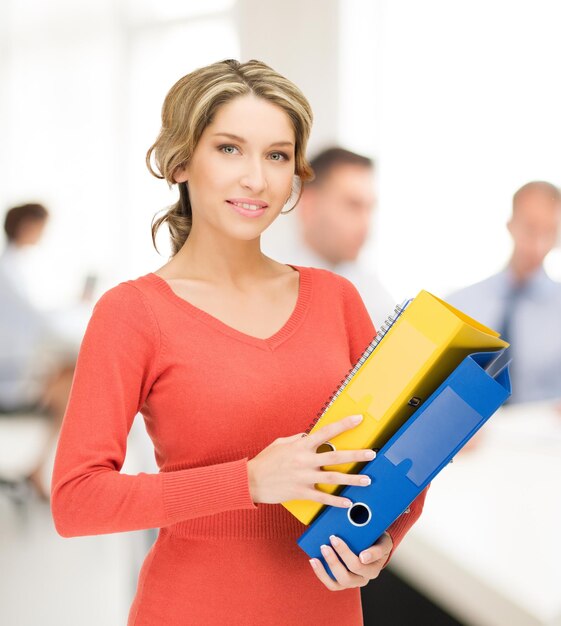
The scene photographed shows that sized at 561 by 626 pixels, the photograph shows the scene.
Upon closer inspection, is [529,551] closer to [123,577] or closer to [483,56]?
[123,577]

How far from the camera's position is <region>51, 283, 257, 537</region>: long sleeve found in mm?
875

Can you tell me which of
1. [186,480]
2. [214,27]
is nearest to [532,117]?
[214,27]

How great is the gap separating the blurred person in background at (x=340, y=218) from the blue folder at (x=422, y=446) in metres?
2.04

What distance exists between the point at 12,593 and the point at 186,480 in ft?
6.56

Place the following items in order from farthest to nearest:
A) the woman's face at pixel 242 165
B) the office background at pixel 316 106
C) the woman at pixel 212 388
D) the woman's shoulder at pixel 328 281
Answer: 1. the office background at pixel 316 106
2. the woman's shoulder at pixel 328 281
3. the woman's face at pixel 242 165
4. the woman at pixel 212 388

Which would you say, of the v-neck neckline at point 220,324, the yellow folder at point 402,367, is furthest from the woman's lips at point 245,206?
the yellow folder at point 402,367

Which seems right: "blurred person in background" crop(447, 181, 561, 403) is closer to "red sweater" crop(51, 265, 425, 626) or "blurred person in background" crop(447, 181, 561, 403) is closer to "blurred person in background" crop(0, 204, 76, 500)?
"blurred person in background" crop(0, 204, 76, 500)

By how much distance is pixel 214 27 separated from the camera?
2.84 meters

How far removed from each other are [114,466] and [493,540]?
0.87 m

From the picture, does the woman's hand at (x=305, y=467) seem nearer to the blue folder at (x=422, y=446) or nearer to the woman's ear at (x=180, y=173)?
the blue folder at (x=422, y=446)

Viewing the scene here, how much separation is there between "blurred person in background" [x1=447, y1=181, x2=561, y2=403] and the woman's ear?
1961mm

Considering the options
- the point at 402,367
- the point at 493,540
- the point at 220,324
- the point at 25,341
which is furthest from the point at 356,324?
the point at 25,341

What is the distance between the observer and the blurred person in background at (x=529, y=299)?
9.27 ft

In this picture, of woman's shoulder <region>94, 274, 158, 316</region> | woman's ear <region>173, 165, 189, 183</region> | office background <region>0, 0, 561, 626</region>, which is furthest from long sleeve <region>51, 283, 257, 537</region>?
office background <region>0, 0, 561, 626</region>
